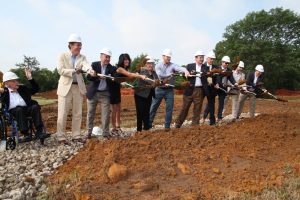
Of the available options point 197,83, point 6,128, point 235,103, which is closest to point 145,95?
point 197,83

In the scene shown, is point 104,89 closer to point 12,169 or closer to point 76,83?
point 76,83

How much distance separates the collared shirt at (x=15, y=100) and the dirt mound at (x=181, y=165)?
1.70m

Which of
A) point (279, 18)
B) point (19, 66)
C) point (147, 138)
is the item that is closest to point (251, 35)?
point (279, 18)

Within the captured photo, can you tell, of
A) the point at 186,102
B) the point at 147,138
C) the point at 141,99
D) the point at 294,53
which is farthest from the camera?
the point at 294,53

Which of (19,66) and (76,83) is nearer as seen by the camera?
(76,83)

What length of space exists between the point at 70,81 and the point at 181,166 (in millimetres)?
3096

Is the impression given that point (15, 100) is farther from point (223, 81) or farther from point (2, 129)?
point (223, 81)

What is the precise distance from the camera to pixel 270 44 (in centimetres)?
3572

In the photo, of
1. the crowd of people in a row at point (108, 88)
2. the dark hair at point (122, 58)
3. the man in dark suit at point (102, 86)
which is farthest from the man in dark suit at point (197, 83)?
the man in dark suit at point (102, 86)

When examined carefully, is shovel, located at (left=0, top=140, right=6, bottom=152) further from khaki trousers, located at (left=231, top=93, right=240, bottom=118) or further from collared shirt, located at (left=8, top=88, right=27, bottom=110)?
khaki trousers, located at (left=231, top=93, right=240, bottom=118)

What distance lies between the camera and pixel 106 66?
7.98m

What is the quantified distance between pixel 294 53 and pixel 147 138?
32.2 m

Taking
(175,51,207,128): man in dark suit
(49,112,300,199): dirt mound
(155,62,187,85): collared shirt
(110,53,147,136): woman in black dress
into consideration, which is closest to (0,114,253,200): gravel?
(49,112,300,199): dirt mound

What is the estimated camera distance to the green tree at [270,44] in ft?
114
